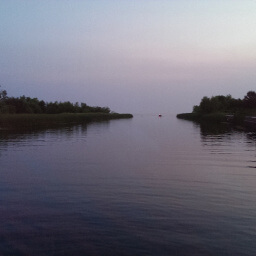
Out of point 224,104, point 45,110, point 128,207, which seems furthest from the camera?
point 45,110

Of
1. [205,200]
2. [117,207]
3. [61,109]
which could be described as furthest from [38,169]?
[61,109]

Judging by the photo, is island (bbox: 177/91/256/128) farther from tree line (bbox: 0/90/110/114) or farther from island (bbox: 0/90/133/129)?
tree line (bbox: 0/90/110/114)

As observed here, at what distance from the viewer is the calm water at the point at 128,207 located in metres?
10.2

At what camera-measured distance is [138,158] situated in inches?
1172

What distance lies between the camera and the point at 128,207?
1434cm

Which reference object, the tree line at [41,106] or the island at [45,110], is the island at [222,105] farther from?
the tree line at [41,106]

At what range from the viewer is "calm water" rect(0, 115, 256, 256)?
10164 millimetres

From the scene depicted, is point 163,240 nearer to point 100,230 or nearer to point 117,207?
point 100,230

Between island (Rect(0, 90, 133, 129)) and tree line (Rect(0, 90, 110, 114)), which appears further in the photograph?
tree line (Rect(0, 90, 110, 114))

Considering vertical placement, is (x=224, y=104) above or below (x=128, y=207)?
above

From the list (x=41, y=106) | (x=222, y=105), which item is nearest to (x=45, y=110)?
(x=41, y=106)

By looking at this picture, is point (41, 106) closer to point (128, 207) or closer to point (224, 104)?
point (224, 104)

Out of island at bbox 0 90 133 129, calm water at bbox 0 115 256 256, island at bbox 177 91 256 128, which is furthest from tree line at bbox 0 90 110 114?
calm water at bbox 0 115 256 256

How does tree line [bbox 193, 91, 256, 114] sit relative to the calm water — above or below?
above
